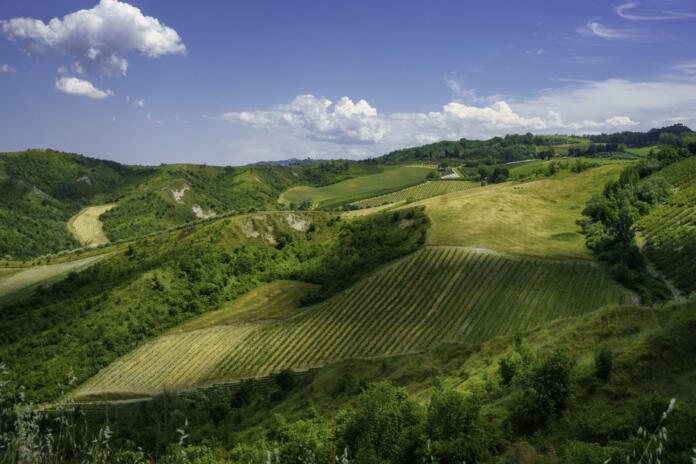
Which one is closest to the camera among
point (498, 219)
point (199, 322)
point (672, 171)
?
point (199, 322)

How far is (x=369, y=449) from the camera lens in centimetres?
2623

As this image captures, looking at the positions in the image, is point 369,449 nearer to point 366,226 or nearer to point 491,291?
point 491,291

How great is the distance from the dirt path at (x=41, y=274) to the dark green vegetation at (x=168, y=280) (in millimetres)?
9760

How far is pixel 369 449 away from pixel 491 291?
204ft

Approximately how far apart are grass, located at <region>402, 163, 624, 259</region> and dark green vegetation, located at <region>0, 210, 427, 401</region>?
37.7 ft

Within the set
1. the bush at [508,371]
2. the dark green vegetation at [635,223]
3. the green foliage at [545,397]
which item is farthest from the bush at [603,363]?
the dark green vegetation at [635,223]

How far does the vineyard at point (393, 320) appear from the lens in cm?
7425

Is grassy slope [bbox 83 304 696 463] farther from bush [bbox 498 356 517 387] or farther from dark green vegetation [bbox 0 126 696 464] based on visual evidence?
bush [bbox 498 356 517 387]

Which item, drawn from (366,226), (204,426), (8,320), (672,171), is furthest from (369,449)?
(672,171)

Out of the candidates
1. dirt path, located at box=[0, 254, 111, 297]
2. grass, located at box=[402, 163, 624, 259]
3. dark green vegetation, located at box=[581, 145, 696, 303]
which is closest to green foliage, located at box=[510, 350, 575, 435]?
dark green vegetation, located at box=[581, 145, 696, 303]

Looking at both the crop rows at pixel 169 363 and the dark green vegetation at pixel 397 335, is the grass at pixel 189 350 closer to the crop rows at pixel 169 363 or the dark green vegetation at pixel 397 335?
the crop rows at pixel 169 363

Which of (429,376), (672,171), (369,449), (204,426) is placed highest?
(672,171)

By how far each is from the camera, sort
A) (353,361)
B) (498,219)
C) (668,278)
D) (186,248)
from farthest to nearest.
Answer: (186,248) < (498,219) < (668,278) < (353,361)

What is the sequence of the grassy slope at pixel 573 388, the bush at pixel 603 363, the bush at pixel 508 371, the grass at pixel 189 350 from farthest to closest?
the grass at pixel 189 350 < the bush at pixel 508 371 < the bush at pixel 603 363 < the grassy slope at pixel 573 388
